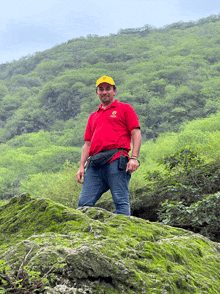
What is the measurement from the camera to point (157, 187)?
256 inches

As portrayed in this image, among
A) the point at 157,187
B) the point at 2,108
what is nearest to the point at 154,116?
the point at 2,108

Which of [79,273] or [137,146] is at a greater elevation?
[137,146]

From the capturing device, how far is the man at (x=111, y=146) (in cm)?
330

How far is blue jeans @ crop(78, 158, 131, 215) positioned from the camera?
3.24 metres

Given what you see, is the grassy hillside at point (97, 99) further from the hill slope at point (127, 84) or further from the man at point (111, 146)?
the man at point (111, 146)

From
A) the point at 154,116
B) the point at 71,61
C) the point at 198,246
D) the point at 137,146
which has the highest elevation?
the point at 71,61

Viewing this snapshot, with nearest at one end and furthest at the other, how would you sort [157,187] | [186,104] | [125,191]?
[125,191], [157,187], [186,104]

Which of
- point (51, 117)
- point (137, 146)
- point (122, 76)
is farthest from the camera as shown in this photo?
point (122, 76)

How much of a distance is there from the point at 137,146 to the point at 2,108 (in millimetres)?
89684

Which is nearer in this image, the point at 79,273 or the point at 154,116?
the point at 79,273

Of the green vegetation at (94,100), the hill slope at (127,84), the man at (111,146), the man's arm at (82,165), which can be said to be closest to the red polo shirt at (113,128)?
the man at (111,146)

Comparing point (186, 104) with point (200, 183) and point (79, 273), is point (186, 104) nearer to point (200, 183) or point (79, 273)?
point (200, 183)

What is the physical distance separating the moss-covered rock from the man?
600mm

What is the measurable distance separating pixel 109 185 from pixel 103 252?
1.64m
